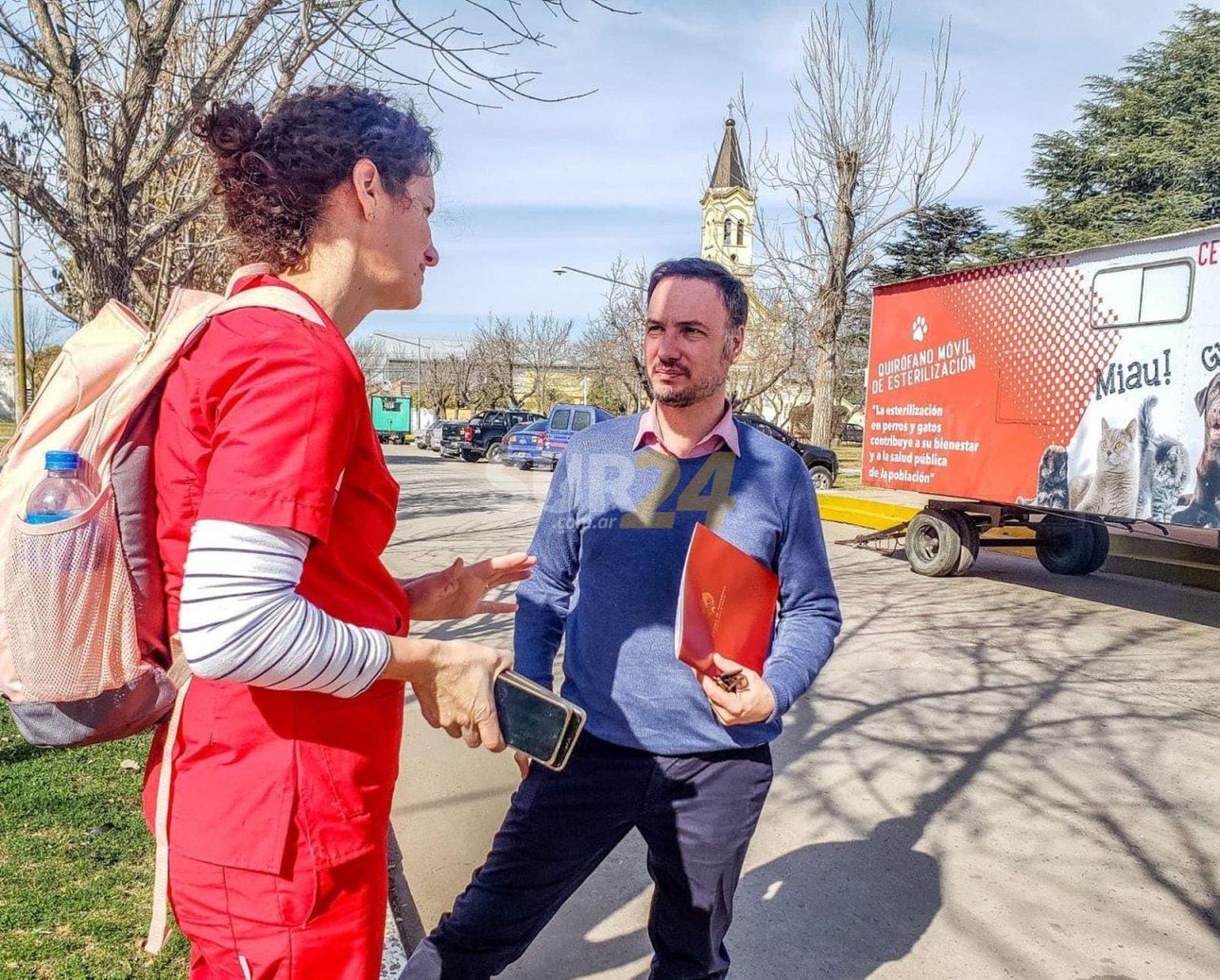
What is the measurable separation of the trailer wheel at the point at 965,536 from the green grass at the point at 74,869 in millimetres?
8531

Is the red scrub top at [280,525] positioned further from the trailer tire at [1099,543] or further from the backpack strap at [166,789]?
the trailer tire at [1099,543]

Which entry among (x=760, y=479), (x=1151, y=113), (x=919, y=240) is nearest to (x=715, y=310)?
(x=760, y=479)

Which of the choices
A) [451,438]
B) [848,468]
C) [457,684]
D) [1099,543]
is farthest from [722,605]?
[451,438]

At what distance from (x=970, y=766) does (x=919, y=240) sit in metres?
41.7

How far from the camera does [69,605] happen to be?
1296mm

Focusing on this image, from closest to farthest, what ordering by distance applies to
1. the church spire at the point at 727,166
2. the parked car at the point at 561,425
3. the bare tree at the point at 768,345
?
the bare tree at the point at 768,345 < the parked car at the point at 561,425 < the church spire at the point at 727,166

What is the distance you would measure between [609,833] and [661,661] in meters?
0.43

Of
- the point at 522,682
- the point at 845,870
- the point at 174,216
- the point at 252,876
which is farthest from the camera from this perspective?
the point at 174,216

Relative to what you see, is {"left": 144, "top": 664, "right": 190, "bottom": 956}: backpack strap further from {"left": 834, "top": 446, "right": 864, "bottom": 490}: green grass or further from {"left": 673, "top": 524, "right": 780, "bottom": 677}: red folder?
{"left": 834, "top": 446, "right": 864, "bottom": 490}: green grass

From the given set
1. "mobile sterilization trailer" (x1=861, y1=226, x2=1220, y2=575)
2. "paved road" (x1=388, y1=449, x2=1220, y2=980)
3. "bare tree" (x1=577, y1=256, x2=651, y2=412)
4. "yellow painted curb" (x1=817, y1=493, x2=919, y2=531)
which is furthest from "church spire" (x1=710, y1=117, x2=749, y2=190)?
"paved road" (x1=388, y1=449, x2=1220, y2=980)

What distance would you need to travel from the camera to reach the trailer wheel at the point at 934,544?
10555 mm

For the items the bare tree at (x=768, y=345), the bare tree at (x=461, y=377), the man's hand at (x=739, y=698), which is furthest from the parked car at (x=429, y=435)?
the man's hand at (x=739, y=698)

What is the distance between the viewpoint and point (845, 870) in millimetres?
3811

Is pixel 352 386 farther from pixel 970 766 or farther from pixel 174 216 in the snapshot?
pixel 970 766
